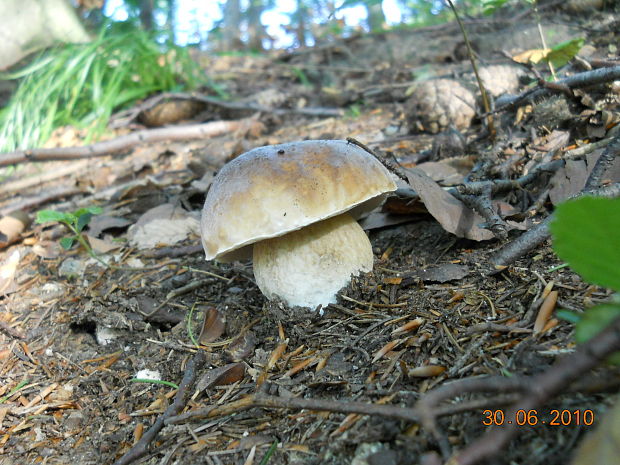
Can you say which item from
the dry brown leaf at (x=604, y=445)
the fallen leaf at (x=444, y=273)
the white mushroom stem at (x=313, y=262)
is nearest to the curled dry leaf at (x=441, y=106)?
the fallen leaf at (x=444, y=273)

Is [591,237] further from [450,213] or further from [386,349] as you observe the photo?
[450,213]

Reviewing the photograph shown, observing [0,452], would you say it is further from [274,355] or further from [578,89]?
[578,89]

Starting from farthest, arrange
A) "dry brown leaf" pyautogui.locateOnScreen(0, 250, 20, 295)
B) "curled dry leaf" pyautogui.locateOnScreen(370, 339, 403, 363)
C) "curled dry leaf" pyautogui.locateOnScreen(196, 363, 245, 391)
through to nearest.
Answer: "dry brown leaf" pyautogui.locateOnScreen(0, 250, 20, 295), "curled dry leaf" pyautogui.locateOnScreen(196, 363, 245, 391), "curled dry leaf" pyautogui.locateOnScreen(370, 339, 403, 363)

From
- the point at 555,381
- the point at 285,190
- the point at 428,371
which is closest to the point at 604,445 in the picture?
the point at 555,381

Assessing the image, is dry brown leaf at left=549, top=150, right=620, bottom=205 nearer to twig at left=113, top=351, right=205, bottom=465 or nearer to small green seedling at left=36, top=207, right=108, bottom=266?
twig at left=113, top=351, right=205, bottom=465

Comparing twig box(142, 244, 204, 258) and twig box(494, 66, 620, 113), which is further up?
twig box(494, 66, 620, 113)

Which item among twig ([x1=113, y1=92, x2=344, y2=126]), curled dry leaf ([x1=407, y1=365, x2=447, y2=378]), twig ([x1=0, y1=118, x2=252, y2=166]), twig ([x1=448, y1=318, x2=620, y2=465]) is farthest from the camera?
twig ([x1=113, y1=92, x2=344, y2=126])

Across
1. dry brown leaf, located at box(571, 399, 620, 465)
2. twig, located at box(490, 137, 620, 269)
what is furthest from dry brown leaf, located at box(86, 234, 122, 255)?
dry brown leaf, located at box(571, 399, 620, 465)
